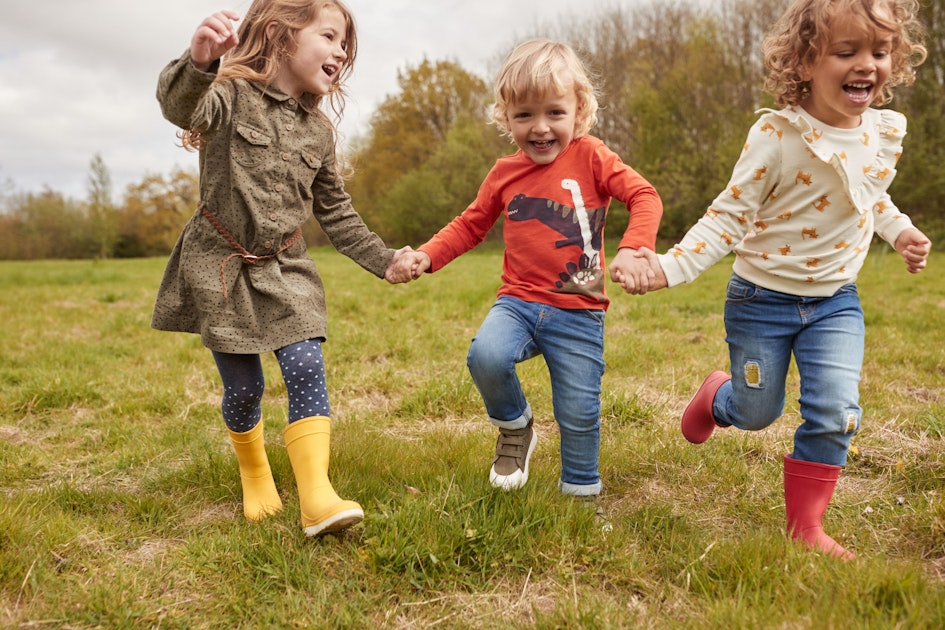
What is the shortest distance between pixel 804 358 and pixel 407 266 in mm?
1556

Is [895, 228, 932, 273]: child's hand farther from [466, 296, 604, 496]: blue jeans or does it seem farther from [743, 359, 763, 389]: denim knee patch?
[466, 296, 604, 496]: blue jeans

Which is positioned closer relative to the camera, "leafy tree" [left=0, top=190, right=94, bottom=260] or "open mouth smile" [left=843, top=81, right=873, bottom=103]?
"open mouth smile" [left=843, top=81, right=873, bottom=103]

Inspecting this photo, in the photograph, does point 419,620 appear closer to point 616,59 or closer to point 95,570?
point 95,570

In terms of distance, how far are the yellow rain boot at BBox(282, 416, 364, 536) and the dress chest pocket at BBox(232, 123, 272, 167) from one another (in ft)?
3.17

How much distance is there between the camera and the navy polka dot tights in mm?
2758

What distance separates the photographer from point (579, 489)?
9.46ft

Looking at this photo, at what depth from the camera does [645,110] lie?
24.6 meters

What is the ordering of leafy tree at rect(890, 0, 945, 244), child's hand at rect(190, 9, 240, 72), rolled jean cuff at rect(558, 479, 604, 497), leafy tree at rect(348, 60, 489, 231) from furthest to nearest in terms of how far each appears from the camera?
1. leafy tree at rect(348, 60, 489, 231)
2. leafy tree at rect(890, 0, 945, 244)
3. rolled jean cuff at rect(558, 479, 604, 497)
4. child's hand at rect(190, 9, 240, 72)

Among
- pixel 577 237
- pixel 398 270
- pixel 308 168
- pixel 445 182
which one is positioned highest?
pixel 445 182

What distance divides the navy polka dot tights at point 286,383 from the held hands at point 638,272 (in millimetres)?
1138

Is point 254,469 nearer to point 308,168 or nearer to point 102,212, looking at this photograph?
point 308,168

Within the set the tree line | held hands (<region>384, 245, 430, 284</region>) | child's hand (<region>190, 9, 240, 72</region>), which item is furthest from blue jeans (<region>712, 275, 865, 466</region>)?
the tree line

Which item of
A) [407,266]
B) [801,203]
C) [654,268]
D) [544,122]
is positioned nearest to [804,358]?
[801,203]

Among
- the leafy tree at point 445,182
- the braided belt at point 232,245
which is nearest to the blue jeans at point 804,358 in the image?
the braided belt at point 232,245
